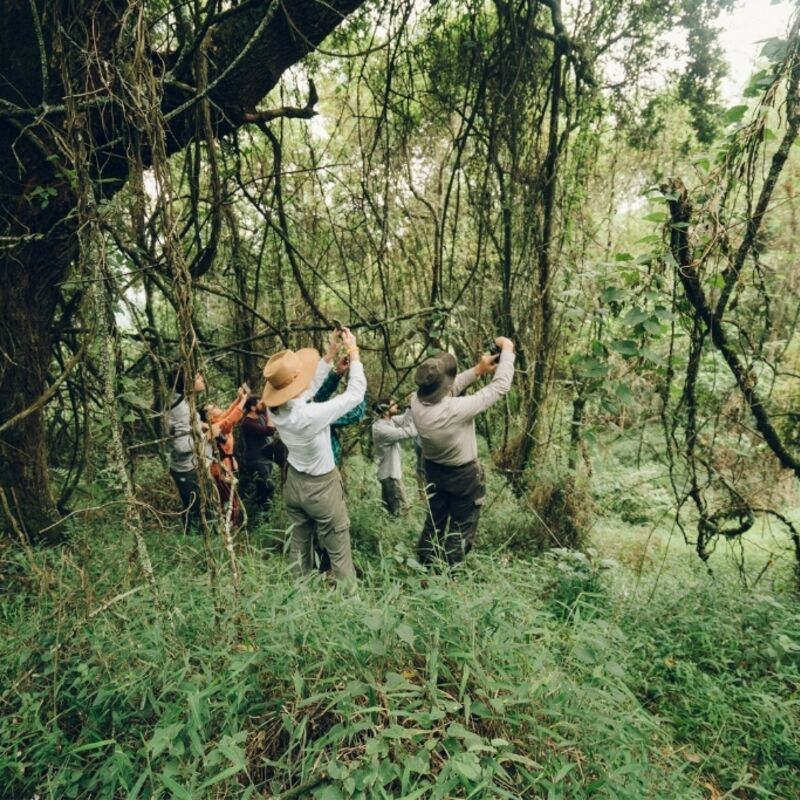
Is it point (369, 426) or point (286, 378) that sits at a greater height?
point (286, 378)

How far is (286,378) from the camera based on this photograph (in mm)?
3082

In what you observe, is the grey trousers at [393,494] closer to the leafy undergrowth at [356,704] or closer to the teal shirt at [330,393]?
the teal shirt at [330,393]

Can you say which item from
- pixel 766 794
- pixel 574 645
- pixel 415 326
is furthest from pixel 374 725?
pixel 415 326

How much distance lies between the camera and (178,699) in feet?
5.82

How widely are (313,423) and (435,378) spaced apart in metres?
0.89

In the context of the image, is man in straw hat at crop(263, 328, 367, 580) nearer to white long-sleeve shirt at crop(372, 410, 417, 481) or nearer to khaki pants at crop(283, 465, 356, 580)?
khaki pants at crop(283, 465, 356, 580)

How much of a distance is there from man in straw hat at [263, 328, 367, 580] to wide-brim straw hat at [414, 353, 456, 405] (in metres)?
0.46

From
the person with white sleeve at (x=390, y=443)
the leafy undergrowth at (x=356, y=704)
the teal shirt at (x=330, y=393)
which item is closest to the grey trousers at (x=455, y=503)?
the teal shirt at (x=330, y=393)

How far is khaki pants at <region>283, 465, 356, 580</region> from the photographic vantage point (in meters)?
3.20

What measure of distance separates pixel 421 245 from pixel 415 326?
1.33 m

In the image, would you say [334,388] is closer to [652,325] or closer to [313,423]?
[313,423]

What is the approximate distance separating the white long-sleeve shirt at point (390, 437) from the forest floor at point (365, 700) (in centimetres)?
239

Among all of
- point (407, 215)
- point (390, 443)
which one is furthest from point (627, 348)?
point (390, 443)

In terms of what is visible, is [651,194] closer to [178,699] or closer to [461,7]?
[461,7]
